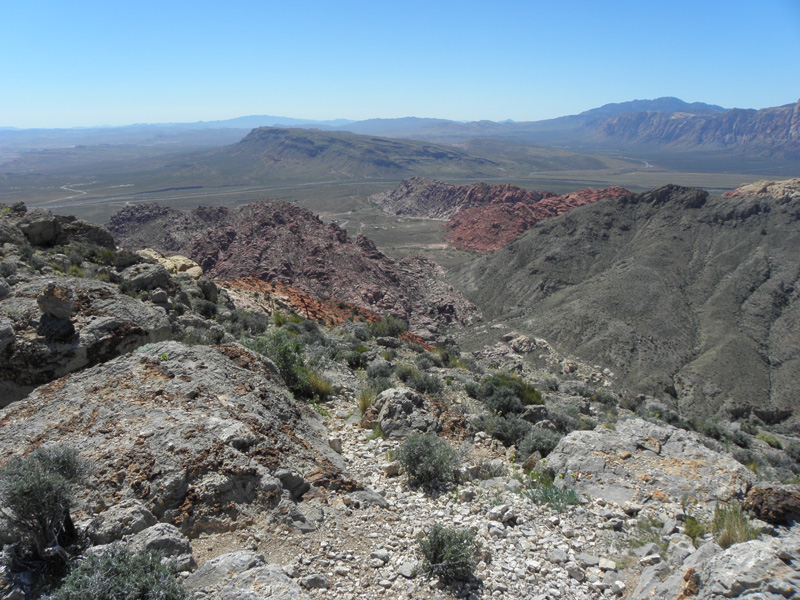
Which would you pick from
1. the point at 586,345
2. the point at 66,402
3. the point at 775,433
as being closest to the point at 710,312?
the point at 586,345

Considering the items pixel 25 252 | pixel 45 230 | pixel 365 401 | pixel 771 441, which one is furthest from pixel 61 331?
pixel 771 441

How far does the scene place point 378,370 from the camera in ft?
40.9

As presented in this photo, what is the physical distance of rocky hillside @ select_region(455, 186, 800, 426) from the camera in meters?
30.6

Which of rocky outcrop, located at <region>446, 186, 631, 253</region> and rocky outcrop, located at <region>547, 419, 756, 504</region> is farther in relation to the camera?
rocky outcrop, located at <region>446, 186, 631, 253</region>

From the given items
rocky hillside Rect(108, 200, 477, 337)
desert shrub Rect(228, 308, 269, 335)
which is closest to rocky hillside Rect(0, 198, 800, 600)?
desert shrub Rect(228, 308, 269, 335)

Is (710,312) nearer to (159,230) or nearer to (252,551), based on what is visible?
(252,551)

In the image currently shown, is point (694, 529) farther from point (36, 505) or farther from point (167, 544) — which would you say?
point (36, 505)

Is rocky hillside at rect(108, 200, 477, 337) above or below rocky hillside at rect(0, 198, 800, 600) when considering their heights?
below

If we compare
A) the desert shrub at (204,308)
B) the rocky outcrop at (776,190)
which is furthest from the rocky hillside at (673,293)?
the desert shrub at (204,308)

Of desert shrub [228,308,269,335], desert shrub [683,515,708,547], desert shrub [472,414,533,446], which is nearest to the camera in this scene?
desert shrub [683,515,708,547]

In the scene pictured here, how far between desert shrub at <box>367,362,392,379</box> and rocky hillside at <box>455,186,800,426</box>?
2355cm

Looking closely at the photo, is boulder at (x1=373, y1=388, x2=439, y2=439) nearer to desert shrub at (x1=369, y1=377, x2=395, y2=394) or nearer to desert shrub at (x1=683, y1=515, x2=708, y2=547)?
desert shrub at (x1=369, y1=377, x2=395, y2=394)

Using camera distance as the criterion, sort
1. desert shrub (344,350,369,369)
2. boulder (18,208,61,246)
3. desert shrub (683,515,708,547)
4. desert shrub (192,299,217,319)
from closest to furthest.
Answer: desert shrub (683,515,708,547)
desert shrub (344,350,369,369)
boulder (18,208,61,246)
desert shrub (192,299,217,319)

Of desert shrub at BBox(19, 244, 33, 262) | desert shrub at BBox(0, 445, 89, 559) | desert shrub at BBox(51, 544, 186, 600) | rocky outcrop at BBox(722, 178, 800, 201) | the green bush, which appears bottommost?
the green bush
